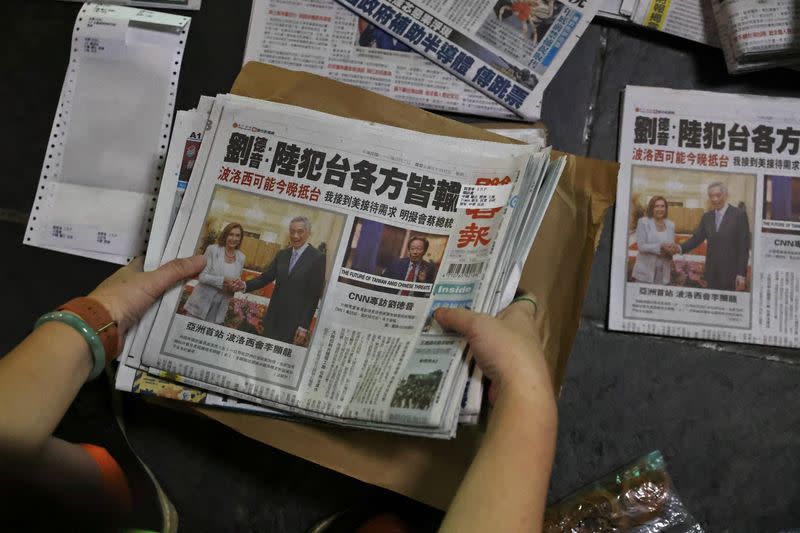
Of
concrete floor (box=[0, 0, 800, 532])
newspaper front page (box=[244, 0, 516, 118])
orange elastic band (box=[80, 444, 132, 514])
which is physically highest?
newspaper front page (box=[244, 0, 516, 118])

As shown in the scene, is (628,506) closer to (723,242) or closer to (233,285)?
(723,242)

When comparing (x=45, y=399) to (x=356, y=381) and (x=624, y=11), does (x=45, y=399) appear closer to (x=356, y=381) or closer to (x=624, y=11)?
(x=356, y=381)

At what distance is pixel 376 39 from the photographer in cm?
71

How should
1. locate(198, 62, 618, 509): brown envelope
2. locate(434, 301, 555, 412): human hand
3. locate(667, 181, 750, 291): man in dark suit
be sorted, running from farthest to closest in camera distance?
locate(667, 181, 750, 291): man in dark suit < locate(198, 62, 618, 509): brown envelope < locate(434, 301, 555, 412): human hand

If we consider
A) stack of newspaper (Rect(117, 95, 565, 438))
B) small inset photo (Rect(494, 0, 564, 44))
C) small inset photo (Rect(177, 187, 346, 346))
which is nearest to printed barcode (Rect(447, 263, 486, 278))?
stack of newspaper (Rect(117, 95, 565, 438))

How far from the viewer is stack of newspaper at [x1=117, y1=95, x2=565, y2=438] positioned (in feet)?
1.74

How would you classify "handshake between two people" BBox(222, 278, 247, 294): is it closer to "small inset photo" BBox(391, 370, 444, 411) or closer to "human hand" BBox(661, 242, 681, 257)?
"small inset photo" BBox(391, 370, 444, 411)

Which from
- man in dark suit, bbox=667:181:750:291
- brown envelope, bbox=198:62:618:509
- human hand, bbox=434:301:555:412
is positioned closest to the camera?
human hand, bbox=434:301:555:412

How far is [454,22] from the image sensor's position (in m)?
0.70

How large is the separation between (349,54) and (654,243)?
42 centimetres

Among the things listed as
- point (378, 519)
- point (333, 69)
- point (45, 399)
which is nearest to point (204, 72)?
point (333, 69)

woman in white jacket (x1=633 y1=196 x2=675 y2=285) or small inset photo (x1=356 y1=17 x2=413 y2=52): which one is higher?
small inset photo (x1=356 y1=17 x2=413 y2=52)

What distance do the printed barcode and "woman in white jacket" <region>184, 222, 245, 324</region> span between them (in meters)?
0.20

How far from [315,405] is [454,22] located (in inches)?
18.6
